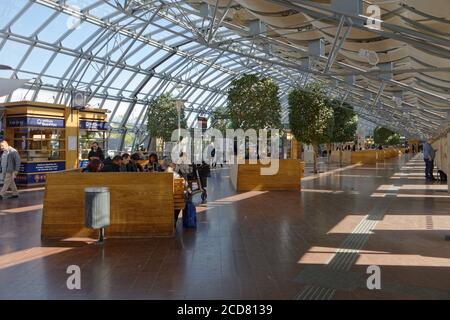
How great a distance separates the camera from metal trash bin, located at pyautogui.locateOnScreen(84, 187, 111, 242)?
6.37 m

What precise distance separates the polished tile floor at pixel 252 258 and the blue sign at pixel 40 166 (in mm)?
5699

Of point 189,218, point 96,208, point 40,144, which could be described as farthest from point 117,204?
point 40,144

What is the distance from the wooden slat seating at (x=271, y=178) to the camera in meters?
14.8

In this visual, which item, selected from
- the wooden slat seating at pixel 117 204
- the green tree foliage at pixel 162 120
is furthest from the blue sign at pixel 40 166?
the green tree foliage at pixel 162 120

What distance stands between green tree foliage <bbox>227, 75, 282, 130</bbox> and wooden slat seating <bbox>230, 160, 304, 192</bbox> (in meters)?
1.80

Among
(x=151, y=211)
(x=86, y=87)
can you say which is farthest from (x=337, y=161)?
(x=151, y=211)

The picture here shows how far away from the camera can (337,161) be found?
132ft

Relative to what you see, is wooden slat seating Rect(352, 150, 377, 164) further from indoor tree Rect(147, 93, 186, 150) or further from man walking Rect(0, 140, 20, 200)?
man walking Rect(0, 140, 20, 200)

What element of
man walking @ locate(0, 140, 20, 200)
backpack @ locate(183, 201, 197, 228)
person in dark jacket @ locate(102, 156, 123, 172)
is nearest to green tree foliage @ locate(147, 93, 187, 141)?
man walking @ locate(0, 140, 20, 200)

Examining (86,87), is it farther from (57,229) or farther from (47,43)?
(57,229)

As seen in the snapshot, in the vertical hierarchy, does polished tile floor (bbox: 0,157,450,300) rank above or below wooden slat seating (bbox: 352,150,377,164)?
below

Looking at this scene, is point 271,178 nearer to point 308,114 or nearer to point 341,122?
point 308,114

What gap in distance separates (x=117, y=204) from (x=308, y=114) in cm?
1605
